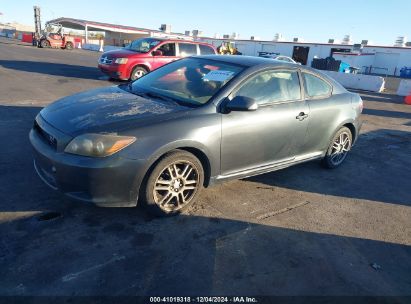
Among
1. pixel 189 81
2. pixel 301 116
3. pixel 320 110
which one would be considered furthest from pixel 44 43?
pixel 301 116

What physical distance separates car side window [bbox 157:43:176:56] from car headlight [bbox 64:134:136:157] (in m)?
10.7

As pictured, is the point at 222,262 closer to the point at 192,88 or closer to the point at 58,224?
the point at 58,224

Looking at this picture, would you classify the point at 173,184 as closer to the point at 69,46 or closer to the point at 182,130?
the point at 182,130

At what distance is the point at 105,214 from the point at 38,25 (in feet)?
126

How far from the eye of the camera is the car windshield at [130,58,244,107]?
3982 millimetres

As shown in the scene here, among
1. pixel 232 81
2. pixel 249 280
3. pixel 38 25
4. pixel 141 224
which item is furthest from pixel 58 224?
pixel 38 25

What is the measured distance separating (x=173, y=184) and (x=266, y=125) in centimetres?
135

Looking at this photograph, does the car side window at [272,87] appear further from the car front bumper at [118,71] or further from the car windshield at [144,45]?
the car windshield at [144,45]

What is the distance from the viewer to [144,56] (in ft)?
42.2

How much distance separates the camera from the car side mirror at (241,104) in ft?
12.1

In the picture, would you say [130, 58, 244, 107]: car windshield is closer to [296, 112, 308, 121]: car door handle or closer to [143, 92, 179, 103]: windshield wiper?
[143, 92, 179, 103]: windshield wiper

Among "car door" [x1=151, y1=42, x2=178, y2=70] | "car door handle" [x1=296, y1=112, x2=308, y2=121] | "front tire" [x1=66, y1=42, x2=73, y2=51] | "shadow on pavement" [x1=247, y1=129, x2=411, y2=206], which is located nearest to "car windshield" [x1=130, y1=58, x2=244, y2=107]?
"car door handle" [x1=296, y1=112, x2=308, y2=121]

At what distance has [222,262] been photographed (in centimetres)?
302

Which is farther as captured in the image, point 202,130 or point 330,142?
point 330,142
